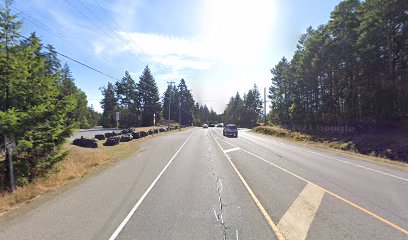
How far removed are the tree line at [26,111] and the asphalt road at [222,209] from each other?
7.60 ft

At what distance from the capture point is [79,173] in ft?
41.3

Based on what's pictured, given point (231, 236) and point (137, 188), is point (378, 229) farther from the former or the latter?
point (137, 188)

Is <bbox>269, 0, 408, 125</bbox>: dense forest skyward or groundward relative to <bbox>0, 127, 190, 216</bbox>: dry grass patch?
skyward

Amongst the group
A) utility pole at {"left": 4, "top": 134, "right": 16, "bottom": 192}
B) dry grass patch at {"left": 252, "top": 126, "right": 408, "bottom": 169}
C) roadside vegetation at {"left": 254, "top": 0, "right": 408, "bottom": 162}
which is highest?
roadside vegetation at {"left": 254, "top": 0, "right": 408, "bottom": 162}

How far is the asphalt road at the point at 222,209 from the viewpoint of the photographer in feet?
18.2

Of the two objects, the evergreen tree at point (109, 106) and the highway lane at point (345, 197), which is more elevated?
the evergreen tree at point (109, 106)

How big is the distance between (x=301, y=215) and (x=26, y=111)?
31.5 feet

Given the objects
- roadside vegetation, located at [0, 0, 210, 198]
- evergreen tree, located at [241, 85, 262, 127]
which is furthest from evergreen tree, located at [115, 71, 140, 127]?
roadside vegetation, located at [0, 0, 210, 198]

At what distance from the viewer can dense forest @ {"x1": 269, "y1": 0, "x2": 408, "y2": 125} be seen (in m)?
26.3

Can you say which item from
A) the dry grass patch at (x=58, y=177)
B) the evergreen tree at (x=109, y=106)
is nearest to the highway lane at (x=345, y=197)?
the dry grass patch at (x=58, y=177)

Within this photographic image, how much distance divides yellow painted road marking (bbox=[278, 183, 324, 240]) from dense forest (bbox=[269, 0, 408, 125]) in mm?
23164

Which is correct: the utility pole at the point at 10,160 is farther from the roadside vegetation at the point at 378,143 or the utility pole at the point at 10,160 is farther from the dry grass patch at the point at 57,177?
the roadside vegetation at the point at 378,143

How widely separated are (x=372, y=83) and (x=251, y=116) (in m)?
90.4

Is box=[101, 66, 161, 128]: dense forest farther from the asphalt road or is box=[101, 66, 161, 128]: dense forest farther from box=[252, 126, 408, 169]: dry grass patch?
the asphalt road
